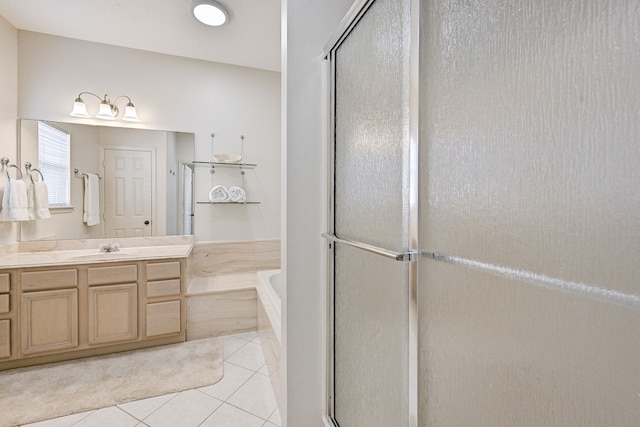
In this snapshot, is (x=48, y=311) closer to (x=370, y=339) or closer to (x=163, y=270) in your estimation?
(x=163, y=270)

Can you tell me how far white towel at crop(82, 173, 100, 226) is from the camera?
2.65 m

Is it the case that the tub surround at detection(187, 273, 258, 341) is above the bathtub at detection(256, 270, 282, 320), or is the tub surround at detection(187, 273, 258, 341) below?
below

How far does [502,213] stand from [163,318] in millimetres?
2659

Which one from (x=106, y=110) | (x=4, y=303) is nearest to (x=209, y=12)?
(x=106, y=110)

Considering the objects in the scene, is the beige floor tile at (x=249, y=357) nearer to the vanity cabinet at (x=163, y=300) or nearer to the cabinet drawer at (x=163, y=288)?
the vanity cabinet at (x=163, y=300)

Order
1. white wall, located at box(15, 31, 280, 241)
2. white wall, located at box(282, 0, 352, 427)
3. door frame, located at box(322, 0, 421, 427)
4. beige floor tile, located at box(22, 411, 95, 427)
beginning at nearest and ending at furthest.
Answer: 1. door frame, located at box(322, 0, 421, 427)
2. white wall, located at box(282, 0, 352, 427)
3. beige floor tile, located at box(22, 411, 95, 427)
4. white wall, located at box(15, 31, 280, 241)

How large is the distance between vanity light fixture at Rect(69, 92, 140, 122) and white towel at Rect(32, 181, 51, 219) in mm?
695

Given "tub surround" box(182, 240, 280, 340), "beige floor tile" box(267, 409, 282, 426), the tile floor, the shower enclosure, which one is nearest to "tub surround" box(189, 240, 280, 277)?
"tub surround" box(182, 240, 280, 340)

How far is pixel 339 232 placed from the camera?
4.27 feet

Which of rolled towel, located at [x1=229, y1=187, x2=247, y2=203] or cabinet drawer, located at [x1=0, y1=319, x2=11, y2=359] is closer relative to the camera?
cabinet drawer, located at [x1=0, y1=319, x2=11, y2=359]

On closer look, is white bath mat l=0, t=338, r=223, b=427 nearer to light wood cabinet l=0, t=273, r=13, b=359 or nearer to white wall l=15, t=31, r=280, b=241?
light wood cabinet l=0, t=273, r=13, b=359

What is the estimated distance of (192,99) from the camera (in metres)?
2.95

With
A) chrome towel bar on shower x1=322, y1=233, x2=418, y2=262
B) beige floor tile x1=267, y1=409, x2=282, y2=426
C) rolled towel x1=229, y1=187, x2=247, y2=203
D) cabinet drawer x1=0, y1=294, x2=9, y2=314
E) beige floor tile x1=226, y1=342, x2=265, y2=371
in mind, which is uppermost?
rolled towel x1=229, y1=187, x2=247, y2=203

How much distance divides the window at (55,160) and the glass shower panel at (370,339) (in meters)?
2.79
